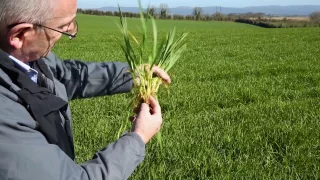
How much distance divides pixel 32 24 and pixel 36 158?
56cm

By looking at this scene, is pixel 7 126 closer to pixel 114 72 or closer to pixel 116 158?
pixel 116 158

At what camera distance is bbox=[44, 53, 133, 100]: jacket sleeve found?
269 centimetres

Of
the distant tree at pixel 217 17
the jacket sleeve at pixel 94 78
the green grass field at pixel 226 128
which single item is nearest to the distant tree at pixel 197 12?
the distant tree at pixel 217 17

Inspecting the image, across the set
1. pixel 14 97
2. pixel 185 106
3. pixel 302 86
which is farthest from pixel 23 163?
pixel 302 86

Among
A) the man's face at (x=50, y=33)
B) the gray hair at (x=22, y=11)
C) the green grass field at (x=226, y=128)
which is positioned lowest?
the green grass field at (x=226, y=128)

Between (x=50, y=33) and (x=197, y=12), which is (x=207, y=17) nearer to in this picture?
(x=197, y=12)

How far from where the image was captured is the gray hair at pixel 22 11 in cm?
167

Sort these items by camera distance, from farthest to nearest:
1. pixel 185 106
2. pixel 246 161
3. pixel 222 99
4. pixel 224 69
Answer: pixel 224 69
pixel 222 99
pixel 185 106
pixel 246 161

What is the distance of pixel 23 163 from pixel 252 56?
42.4ft

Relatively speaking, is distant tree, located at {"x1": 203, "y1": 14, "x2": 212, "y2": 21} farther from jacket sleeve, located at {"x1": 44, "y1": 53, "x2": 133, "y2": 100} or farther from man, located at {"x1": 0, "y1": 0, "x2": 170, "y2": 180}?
man, located at {"x1": 0, "y1": 0, "x2": 170, "y2": 180}

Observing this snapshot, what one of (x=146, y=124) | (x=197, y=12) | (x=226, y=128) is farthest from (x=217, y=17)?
(x=146, y=124)

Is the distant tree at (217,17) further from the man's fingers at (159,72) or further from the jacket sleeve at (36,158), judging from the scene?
the jacket sleeve at (36,158)

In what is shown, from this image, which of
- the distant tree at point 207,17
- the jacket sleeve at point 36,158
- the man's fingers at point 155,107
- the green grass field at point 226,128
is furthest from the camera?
the distant tree at point 207,17

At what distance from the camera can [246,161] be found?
4.05 meters
